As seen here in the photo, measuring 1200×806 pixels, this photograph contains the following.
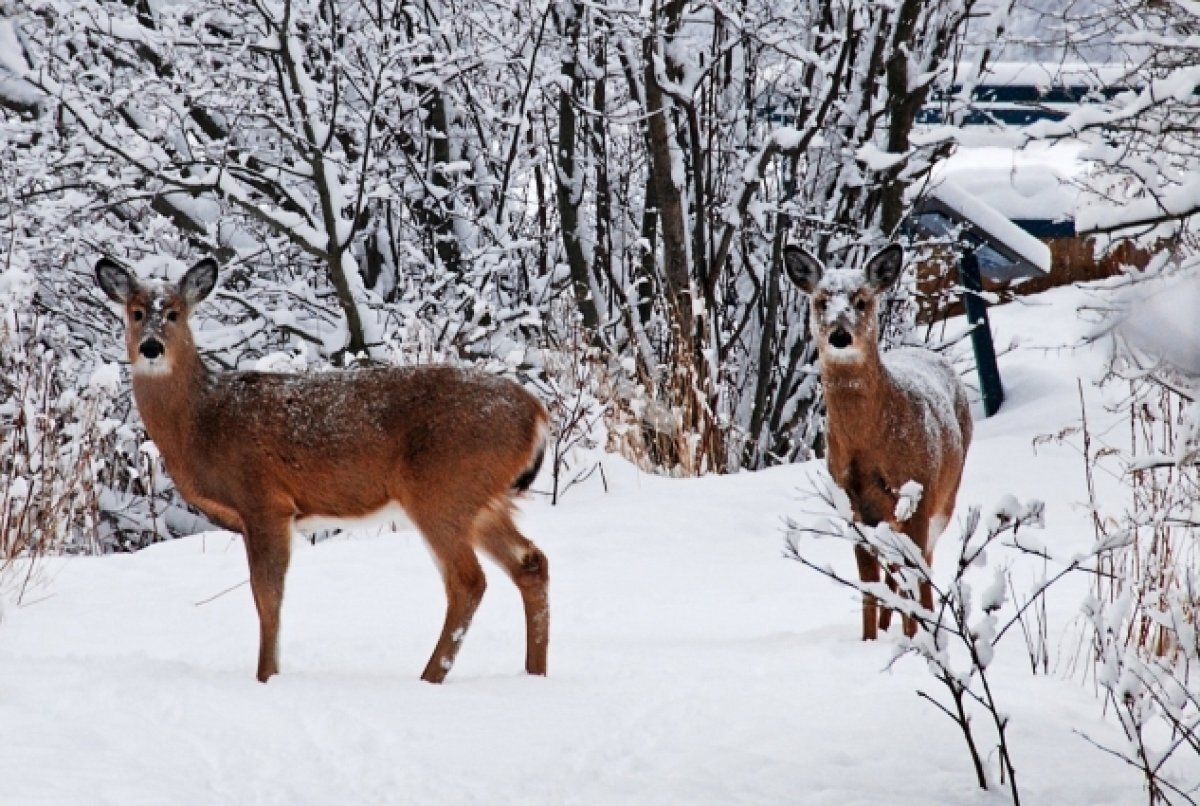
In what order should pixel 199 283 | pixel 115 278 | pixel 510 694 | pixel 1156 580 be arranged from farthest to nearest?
pixel 199 283
pixel 115 278
pixel 1156 580
pixel 510 694

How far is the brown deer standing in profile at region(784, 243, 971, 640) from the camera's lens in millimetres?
6145

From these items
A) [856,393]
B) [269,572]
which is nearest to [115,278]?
[269,572]

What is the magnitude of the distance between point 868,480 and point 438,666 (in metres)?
1.92

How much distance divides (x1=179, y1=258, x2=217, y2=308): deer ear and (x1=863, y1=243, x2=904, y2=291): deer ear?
262cm

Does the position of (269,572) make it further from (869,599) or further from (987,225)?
(987,225)

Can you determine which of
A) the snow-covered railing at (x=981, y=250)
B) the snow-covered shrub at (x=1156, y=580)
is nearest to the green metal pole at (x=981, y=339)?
the snow-covered railing at (x=981, y=250)

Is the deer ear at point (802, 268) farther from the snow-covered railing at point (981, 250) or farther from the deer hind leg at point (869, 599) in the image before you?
the snow-covered railing at point (981, 250)

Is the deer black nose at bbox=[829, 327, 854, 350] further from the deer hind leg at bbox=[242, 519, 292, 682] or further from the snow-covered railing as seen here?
the snow-covered railing

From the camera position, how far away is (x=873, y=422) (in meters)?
6.20

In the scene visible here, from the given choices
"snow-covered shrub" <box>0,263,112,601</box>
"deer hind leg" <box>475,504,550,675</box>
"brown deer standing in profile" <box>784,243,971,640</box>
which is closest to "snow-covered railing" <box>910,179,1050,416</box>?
"brown deer standing in profile" <box>784,243,971,640</box>

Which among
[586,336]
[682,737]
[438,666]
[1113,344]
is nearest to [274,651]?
[438,666]

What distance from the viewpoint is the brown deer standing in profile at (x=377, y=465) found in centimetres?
541

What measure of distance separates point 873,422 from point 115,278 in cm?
295

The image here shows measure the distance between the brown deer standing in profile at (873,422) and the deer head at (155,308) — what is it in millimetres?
2381
